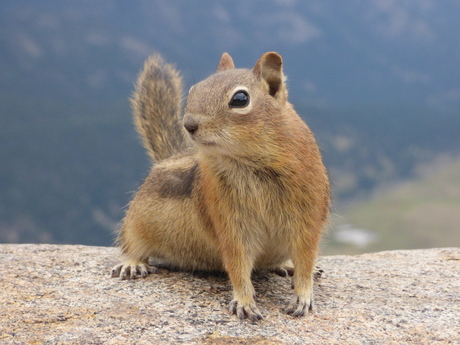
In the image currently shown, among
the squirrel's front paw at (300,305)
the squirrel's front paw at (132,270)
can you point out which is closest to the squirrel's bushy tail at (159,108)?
the squirrel's front paw at (132,270)

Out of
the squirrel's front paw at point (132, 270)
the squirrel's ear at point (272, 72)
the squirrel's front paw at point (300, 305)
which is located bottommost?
the squirrel's front paw at point (300, 305)

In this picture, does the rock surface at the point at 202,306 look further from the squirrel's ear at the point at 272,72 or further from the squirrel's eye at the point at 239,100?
the squirrel's ear at the point at 272,72

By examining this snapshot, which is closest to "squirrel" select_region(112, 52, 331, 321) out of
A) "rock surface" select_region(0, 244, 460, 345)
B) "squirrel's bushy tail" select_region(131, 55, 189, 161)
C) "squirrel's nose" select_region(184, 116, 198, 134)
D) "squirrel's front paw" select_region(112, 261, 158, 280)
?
"squirrel's nose" select_region(184, 116, 198, 134)

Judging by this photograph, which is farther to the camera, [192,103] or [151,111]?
[151,111]

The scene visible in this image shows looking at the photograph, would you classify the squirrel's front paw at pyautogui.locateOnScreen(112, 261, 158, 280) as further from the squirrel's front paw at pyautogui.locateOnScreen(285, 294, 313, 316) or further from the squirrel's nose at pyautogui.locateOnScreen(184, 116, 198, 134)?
the squirrel's nose at pyautogui.locateOnScreen(184, 116, 198, 134)

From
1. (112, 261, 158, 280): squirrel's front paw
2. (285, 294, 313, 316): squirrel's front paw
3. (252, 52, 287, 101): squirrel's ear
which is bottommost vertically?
(285, 294, 313, 316): squirrel's front paw

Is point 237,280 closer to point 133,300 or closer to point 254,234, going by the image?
point 254,234

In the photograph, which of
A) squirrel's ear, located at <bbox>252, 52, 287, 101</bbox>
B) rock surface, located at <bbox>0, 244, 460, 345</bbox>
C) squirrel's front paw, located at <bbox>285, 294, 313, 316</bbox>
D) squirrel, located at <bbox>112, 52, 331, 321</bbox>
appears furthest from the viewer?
squirrel's front paw, located at <bbox>285, 294, 313, 316</bbox>

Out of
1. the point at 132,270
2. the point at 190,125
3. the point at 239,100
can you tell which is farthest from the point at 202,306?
the point at 239,100

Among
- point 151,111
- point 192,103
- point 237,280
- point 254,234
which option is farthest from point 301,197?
point 151,111
